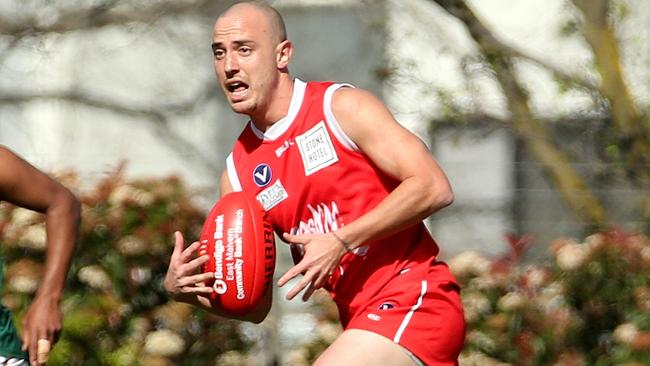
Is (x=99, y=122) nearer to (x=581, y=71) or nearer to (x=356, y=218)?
(x=581, y=71)

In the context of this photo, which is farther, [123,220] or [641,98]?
[641,98]

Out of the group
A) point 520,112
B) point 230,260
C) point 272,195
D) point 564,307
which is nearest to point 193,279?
point 230,260

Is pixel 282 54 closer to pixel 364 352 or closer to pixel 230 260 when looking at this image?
pixel 230 260

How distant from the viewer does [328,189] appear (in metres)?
4.94

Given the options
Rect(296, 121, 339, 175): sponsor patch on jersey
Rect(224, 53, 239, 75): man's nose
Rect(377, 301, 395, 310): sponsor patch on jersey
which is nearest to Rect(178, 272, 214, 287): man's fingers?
Rect(296, 121, 339, 175): sponsor patch on jersey

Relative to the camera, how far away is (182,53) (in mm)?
9352

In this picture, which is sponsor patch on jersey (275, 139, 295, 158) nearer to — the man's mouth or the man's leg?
the man's mouth

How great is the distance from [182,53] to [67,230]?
454cm

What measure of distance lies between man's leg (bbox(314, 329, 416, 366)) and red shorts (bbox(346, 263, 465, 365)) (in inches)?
0.9

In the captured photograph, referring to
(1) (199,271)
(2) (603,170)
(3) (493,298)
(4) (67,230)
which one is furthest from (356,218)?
(2) (603,170)

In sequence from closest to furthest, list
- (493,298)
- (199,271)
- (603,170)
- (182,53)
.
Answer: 1. (199,271)
2. (493,298)
3. (603,170)
4. (182,53)

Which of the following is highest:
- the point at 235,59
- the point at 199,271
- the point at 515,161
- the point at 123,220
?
the point at 235,59

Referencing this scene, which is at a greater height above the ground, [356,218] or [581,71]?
[356,218]

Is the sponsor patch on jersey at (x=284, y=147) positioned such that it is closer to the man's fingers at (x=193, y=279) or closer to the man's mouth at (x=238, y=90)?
the man's mouth at (x=238, y=90)
